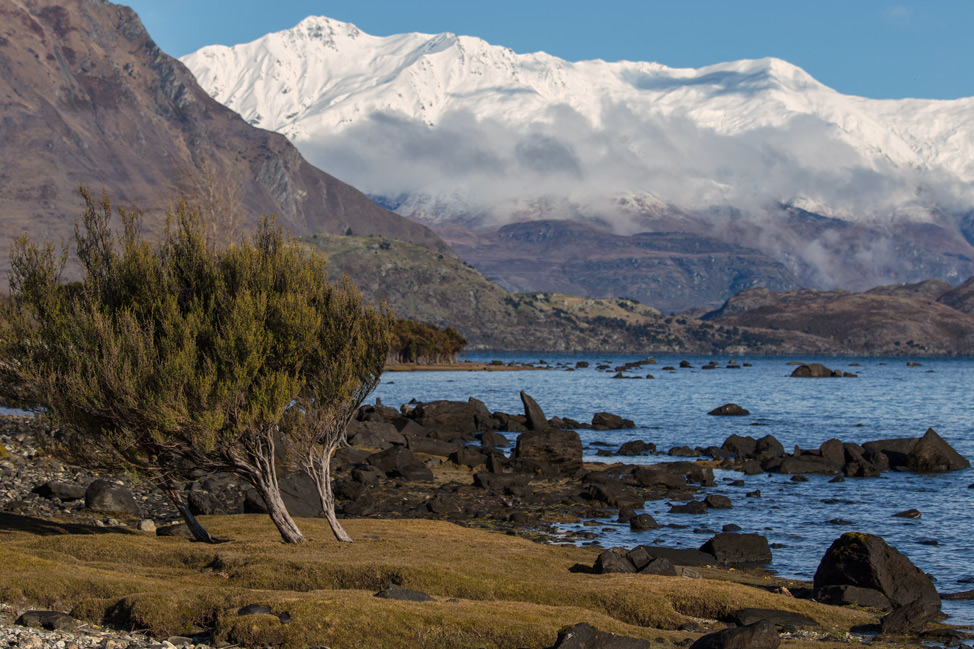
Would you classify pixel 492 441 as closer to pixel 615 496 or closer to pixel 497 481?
pixel 497 481

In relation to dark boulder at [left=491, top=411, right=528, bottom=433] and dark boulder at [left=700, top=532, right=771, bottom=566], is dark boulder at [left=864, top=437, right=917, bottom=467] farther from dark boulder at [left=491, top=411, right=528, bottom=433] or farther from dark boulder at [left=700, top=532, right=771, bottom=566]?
dark boulder at [left=700, top=532, right=771, bottom=566]

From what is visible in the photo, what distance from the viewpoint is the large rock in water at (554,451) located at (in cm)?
6325

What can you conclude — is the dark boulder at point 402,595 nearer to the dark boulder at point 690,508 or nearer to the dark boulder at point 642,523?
the dark boulder at point 642,523

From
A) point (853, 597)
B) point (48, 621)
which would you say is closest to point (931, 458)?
point (853, 597)

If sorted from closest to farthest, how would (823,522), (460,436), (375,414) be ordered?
(823,522)
(460,436)
(375,414)

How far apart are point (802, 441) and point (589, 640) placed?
3127 inches

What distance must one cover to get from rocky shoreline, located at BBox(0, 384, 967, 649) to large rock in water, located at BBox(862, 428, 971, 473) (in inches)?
4.2

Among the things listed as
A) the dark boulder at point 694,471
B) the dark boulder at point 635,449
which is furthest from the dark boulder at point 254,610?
the dark boulder at point 635,449

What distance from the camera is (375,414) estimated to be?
302 feet

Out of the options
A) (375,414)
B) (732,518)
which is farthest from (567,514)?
(375,414)

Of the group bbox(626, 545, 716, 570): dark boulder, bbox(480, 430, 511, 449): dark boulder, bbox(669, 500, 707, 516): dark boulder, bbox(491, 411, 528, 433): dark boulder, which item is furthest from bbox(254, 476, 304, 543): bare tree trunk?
bbox(491, 411, 528, 433): dark boulder

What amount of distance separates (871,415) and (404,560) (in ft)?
379

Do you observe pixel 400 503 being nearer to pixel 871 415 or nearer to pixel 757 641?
pixel 757 641

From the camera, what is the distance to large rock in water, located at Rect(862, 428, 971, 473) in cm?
6906
